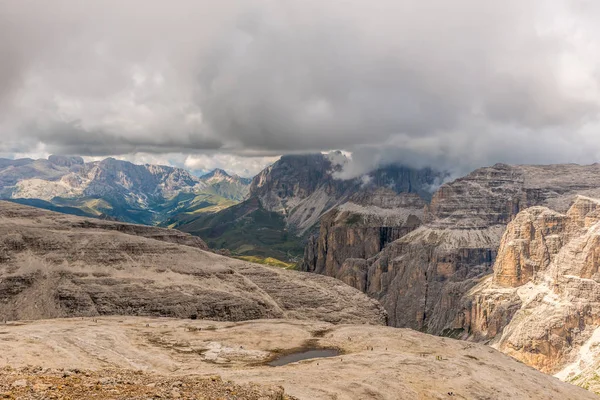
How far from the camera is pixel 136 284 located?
164 metres

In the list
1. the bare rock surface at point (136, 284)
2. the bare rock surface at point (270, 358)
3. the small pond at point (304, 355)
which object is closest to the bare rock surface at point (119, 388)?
the bare rock surface at point (270, 358)

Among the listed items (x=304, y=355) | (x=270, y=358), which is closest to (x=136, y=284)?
(x=270, y=358)

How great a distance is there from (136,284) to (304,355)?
9773 centimetres

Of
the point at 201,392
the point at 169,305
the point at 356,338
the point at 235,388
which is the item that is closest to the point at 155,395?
the point at 201,392

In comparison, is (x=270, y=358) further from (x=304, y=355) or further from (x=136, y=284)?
(x=136, y=284)

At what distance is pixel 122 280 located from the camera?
543ft

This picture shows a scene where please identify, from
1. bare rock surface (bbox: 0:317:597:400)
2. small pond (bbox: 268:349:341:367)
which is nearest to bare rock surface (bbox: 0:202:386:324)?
bare rock surface (bbox: 0:317:597:400)

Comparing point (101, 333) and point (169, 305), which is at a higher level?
point (101, 333)

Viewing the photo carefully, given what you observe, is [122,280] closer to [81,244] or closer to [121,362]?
[81,244]

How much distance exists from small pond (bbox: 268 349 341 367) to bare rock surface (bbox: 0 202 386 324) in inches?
2996

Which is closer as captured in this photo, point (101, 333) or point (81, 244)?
point (101, 333)

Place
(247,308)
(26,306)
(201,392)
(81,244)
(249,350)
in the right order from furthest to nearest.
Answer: (81,244) → (247,308) → (26,306) → (249,350) → (201,392)

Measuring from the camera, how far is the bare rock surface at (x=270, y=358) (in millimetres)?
51750

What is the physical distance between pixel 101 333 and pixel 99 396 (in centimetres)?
5883
